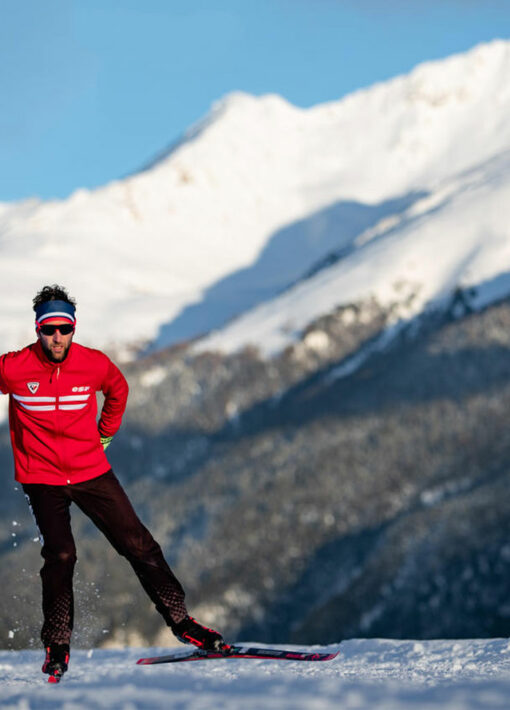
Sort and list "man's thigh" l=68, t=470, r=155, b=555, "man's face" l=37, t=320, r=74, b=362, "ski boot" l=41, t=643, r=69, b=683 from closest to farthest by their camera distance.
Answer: "man's face" l=37, t=320, r=74, b=362 < "ski boot" l=41, t=643, r=69, b=683 < "man's thigh" l=68, t=470, r=155, b=555

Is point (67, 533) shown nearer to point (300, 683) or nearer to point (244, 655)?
point (244, 655)

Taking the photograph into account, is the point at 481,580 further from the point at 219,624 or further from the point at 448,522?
the point at 219,624

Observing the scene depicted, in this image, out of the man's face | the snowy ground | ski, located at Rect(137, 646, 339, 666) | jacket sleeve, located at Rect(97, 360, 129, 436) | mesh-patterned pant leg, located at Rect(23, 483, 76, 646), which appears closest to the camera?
the snowy ground

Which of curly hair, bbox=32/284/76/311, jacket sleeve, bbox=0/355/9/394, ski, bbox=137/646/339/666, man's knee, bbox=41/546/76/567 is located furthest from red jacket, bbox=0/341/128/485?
ski, bbox=137/646/339/666

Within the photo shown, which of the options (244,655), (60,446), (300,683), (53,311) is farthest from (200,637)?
(53,311)

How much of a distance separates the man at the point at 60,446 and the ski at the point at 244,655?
52.8 inches

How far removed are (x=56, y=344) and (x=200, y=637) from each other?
368 cm

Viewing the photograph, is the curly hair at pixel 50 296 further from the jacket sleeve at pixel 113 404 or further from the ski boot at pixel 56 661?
the ski boot at pixel 56 661

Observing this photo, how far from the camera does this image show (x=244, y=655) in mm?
10703

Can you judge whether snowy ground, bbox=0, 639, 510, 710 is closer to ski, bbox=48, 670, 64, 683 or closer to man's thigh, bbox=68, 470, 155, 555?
ski, bbox=48, 670, 64, 683

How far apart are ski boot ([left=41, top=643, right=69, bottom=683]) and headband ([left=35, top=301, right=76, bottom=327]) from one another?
3428 mm

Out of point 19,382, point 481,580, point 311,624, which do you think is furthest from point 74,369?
point 311,624

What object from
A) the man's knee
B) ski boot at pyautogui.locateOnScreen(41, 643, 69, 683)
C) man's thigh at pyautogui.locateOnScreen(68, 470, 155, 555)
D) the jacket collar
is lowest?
ski boot at pyautogui.locateOnScreen(41, 643, 69, 683)

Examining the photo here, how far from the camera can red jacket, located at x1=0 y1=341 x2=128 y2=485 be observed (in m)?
9.87
